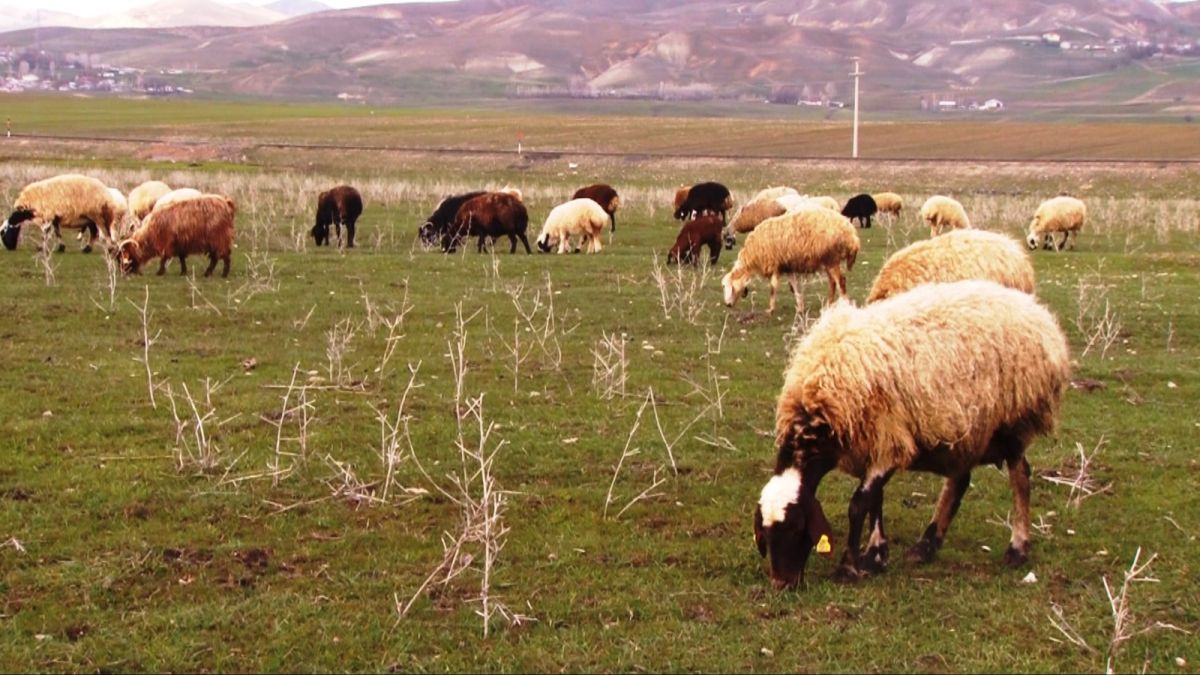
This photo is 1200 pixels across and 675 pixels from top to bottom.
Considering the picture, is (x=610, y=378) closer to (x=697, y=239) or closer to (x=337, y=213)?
(x=697, y=239)

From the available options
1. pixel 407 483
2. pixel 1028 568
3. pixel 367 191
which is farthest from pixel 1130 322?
pixel 367 191

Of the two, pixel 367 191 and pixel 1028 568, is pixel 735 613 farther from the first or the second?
pixel 367 191

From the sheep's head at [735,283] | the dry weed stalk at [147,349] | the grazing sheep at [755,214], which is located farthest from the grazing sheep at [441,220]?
the dry weed stalk at [147,349]

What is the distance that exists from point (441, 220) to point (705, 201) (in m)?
9.01

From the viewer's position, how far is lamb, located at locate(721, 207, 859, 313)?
1819cm

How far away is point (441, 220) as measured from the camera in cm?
2845

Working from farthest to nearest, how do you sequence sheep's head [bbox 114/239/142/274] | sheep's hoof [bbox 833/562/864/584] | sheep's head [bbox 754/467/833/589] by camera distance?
1. sheep's head [bbox 114/239/142/274]
2. sheep's hoof [bbox 833/562/864/584]
3. sheep's head [bbox 754/467/833/589]

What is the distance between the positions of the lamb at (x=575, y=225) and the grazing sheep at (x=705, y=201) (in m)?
7.09

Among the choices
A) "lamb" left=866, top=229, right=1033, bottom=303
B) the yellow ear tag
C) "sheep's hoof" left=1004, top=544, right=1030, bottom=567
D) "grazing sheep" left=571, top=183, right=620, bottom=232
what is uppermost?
"grazing sheep" left=571, top=183, right=620, bottom=232

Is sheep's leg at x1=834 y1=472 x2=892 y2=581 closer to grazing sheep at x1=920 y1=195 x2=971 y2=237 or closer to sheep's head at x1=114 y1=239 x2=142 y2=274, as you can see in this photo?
sheep's head at x1=114 y1=239 x2=142 y2=274

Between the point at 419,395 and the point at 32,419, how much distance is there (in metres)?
3.73

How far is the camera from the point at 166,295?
18.5m

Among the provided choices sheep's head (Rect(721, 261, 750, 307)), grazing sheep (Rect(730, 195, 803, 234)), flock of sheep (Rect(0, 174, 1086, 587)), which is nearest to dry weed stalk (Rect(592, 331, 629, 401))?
flock of sheep (Rect(0, 174, 1086, 587))

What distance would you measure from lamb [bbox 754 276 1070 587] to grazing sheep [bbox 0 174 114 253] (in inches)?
779
